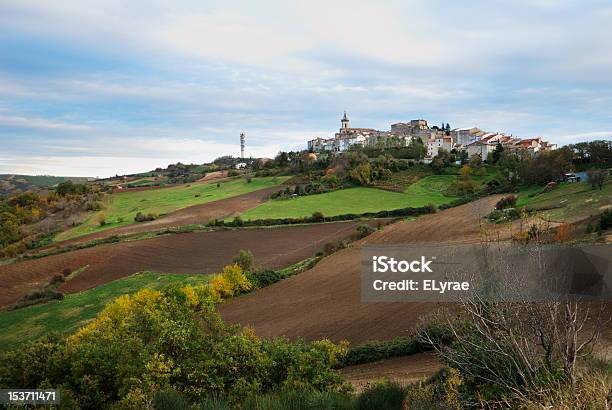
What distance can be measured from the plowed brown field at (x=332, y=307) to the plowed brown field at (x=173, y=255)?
19.8ft

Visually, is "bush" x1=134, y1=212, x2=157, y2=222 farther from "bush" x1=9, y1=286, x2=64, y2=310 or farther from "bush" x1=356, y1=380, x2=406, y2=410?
"bush" x1=356, y1=380, x2=406, y2=410

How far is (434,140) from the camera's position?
106 m

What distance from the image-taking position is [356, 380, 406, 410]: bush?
9.91 metres

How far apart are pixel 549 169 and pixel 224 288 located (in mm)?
43909

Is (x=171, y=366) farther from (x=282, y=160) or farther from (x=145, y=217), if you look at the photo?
(x=282, y=160)

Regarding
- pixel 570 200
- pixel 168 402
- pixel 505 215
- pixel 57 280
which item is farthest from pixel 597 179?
pixel 57 280

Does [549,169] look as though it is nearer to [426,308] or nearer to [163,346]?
[426,308]

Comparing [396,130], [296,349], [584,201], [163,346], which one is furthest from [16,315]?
[396,130]

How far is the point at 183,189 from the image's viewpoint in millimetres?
87812

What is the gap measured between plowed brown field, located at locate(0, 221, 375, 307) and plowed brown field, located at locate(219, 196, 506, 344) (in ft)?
19.8

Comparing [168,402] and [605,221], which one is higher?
[605,221]

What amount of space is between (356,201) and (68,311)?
1587 inches

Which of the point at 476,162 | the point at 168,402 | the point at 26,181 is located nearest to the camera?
the point at 168,402

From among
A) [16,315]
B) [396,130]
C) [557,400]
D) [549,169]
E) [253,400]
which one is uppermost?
[396,130]
